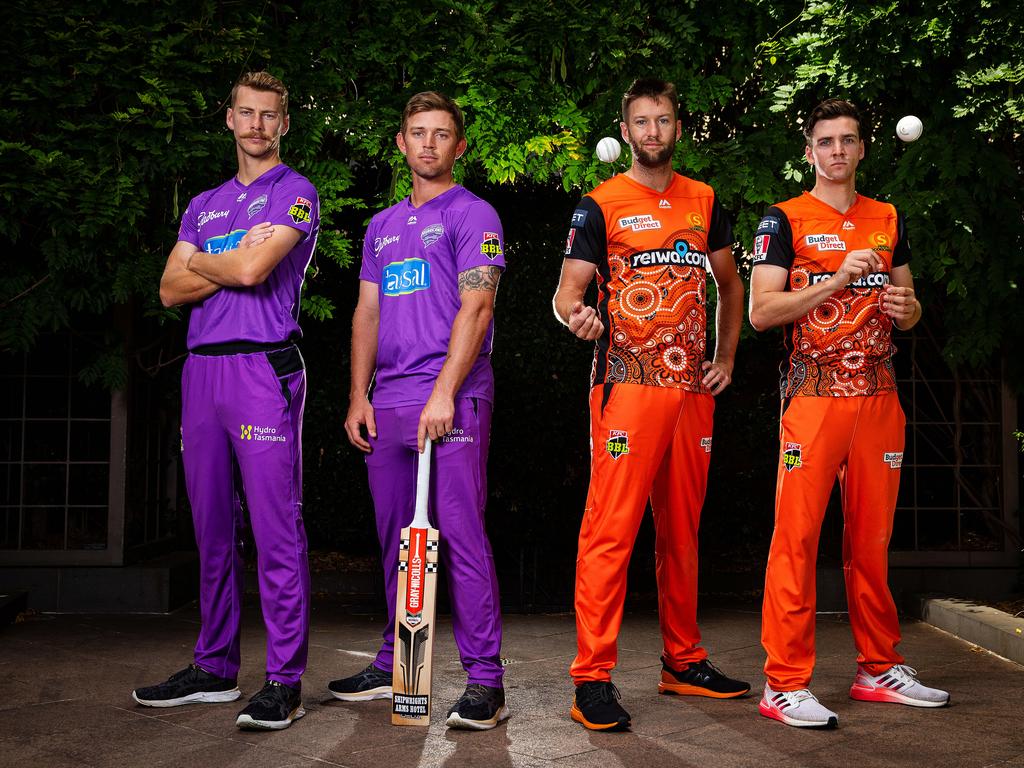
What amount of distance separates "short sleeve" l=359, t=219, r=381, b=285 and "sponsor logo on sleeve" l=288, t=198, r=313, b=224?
251mm

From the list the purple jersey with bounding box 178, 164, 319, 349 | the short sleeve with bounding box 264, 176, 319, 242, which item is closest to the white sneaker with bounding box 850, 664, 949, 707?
the purple jersey with bounding box 178, 164, 319, 349

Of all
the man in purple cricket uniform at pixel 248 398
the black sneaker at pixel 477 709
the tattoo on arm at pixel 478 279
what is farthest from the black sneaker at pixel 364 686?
the tattoo on arm at pixel 478 279

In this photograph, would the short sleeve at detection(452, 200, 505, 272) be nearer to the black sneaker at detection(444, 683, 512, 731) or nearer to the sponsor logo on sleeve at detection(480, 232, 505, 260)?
the sponsor logo on sleeve at detection(480, 232, 505, 260)

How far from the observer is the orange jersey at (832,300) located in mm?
4051

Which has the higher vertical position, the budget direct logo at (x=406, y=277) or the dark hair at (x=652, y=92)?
the dark hair at (x=652, y=92)

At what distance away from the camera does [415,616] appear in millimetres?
3764

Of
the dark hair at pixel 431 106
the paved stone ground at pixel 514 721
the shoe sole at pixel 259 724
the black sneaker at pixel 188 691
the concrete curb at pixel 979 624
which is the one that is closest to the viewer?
the paved stone ground at pixel 514 721

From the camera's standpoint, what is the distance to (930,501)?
7391mm

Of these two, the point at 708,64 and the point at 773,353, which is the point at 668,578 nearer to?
the point at 773,353

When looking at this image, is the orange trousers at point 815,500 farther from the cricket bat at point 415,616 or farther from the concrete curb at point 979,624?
the concrete curb at point 979,624

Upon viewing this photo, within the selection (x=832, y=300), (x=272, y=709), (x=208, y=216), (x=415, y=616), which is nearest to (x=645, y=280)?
(x=832, y=300)

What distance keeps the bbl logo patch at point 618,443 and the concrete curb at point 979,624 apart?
230 centimetres

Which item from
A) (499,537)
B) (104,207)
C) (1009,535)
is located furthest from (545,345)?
(1009,535)

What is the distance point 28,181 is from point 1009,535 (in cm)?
590
